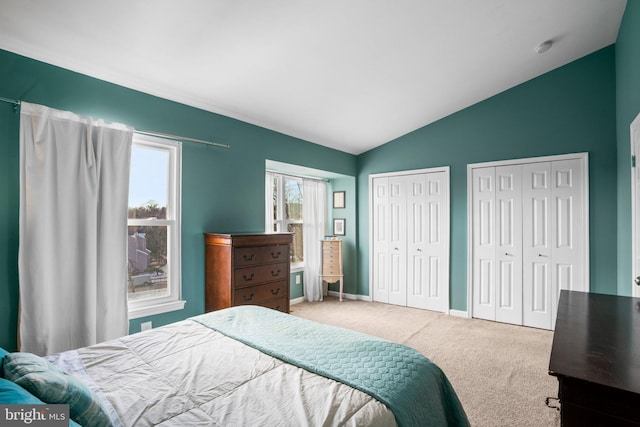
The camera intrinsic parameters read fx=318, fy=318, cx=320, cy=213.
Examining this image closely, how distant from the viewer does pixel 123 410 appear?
1.08 meters

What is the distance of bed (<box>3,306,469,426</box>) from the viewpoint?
1.05 metres

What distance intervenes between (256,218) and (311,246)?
166 centimetres

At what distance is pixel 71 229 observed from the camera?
227 cm

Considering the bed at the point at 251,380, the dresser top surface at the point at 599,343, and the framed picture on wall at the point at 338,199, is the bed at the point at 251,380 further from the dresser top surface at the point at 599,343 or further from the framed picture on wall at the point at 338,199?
the framed picture on wall at the point at 338,199

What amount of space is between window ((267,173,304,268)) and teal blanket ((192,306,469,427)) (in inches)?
121

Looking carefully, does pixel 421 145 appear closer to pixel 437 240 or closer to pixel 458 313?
pixel 437 240

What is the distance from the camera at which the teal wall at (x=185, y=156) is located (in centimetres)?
210

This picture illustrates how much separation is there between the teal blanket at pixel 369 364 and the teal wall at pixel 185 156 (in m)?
1.41

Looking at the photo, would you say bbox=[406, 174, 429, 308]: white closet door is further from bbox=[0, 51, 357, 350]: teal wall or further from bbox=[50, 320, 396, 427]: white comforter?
bbox=[50, 320, 396, 427]: white comforter

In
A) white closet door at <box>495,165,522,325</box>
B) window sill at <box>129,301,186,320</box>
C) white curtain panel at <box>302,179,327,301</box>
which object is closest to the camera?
window sill at <box>129,301,186,320</box>

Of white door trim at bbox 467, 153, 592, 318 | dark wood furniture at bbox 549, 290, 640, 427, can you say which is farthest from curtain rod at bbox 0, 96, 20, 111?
white door trim at bbox 467, 153, 592, 318

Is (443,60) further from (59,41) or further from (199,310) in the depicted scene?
(199,310)

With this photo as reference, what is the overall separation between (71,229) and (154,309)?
0.96 meters

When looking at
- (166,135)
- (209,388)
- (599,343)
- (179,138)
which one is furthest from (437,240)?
(209,388)
